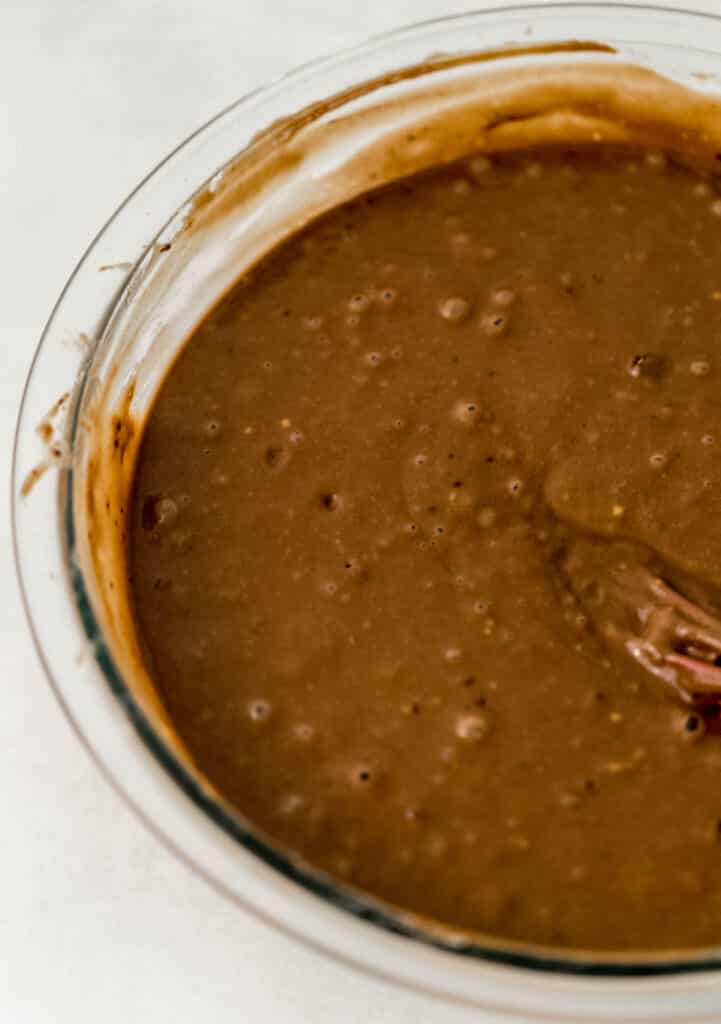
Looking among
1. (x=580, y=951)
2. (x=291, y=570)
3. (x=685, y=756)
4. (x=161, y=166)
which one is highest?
(x=161, y=166)

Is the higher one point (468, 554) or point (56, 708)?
point (56, 708)

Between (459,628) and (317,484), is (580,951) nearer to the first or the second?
(459,628)

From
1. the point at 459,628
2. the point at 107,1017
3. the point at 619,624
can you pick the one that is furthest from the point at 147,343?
the point at 107,1017
